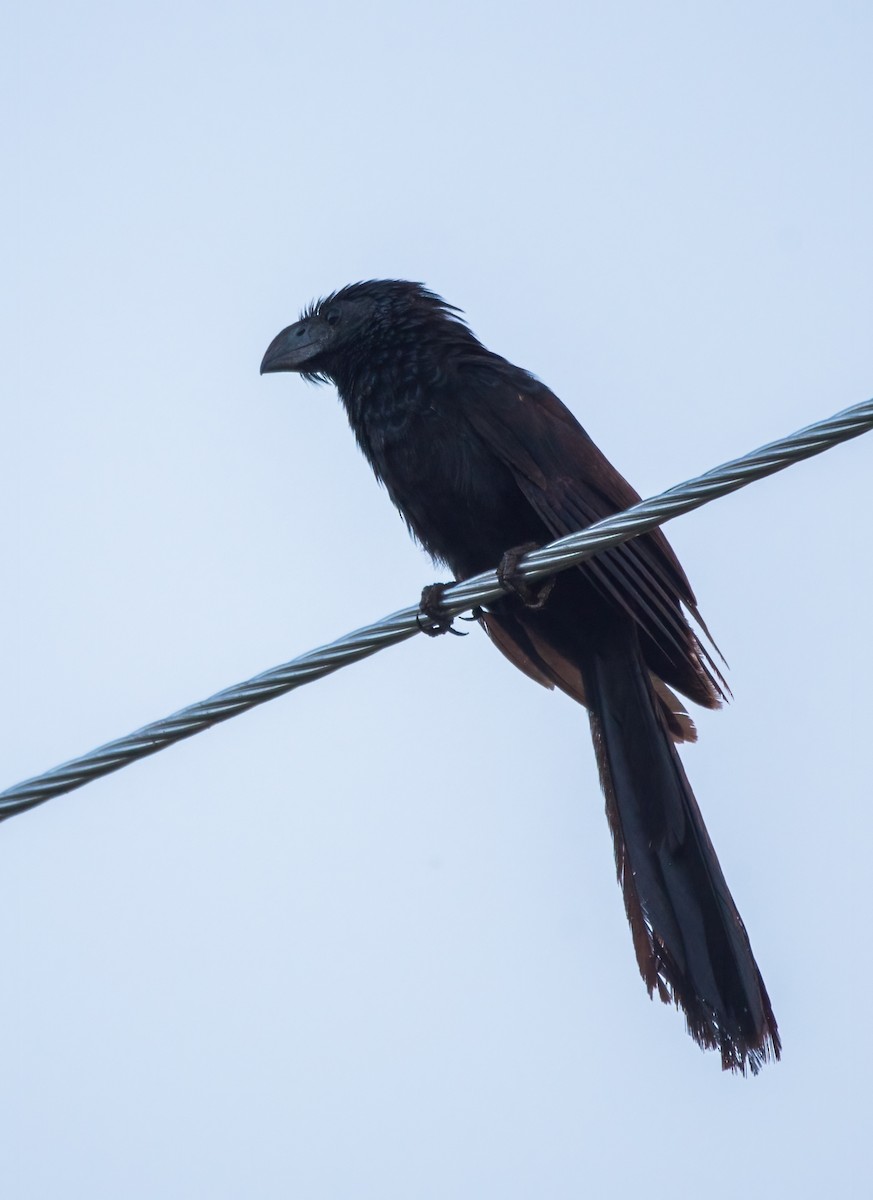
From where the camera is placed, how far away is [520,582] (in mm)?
3215

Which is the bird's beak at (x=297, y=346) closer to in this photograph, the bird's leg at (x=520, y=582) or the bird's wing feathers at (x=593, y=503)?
the bird's wing feathers at (x=593, y=503)

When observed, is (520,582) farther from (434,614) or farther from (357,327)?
(357,327)

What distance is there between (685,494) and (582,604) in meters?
1.52

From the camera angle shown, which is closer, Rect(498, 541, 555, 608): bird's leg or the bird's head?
Rect(498, 541, 555, 608): bird's leg

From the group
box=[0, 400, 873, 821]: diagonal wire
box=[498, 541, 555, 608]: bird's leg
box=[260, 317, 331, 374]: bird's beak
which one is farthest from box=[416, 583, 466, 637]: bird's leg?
box=[260, 317, 331, 374]: bird's beak

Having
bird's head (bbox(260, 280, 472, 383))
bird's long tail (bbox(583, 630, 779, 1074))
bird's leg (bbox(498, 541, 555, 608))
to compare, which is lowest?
bird's long tail (bbox(583, 630, 779, 1074))

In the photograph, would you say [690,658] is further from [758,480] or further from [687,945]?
[758,480]

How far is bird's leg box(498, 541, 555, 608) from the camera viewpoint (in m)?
3.15

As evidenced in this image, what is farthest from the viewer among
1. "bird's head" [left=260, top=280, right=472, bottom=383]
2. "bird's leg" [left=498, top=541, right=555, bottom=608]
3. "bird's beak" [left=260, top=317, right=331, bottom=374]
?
"bird's beak" [left=260, top=317, right=331, bottom=374]

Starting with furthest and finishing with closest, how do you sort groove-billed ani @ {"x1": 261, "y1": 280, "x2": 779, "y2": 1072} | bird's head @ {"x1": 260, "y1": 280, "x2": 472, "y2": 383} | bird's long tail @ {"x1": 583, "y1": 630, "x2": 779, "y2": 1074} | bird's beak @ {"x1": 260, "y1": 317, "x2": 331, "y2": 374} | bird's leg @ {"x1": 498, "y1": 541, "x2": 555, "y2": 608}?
1. bird's beak @ {"x1": 260, "y1": 317, "x2": 331, "y2": 374}
2. bird's head @ {"x1": 260, "y1": 280, "x2": 472, "y2": 383}
3. groove-billed ani @ {"x1": 261, "y1": 280, "x2": 779, "y2": 1072}
4. bird's long tail @ {"x1": 583, "y1": 630, "x2": 779, "y2": 1074}
5. bird's leg @ {"x1": 498, "y1": 541, "x2": 555, "y2": 608}

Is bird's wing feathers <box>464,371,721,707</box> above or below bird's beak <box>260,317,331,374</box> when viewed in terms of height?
below

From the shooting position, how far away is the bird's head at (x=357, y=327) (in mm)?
4379

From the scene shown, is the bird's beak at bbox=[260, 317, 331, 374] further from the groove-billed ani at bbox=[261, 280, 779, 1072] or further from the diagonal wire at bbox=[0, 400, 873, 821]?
the diagonal wire at bbox=[0, 400, 873, 821]

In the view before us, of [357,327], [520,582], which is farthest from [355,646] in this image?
[357,327]
